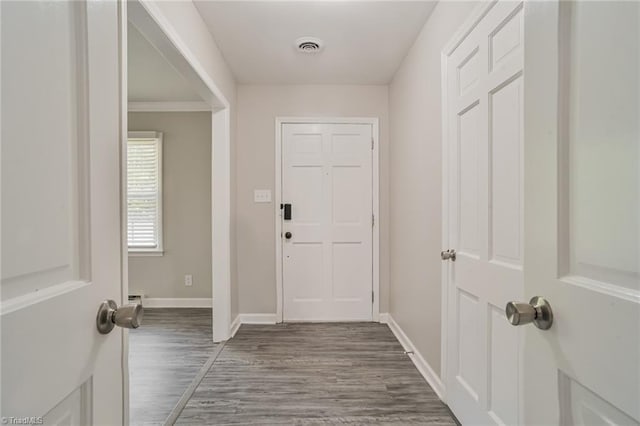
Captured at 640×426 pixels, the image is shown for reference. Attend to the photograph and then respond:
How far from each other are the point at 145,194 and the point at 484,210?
12.1 ft

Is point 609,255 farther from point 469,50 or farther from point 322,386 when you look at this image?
point 322,386

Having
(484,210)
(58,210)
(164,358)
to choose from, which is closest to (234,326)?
(164,358)

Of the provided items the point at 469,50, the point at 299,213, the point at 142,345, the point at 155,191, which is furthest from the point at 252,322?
the point at 469,50

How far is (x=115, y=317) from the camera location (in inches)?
25.1

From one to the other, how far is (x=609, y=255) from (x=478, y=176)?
1.04 m

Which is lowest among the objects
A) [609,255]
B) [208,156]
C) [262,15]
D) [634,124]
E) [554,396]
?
[554,396]

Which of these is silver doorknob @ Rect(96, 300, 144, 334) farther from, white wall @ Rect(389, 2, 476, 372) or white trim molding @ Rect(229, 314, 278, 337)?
white trim molding @ Rect(229, 314, 278, 337)

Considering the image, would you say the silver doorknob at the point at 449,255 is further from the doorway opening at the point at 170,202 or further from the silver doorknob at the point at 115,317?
the doorway opening at the point at 170,202

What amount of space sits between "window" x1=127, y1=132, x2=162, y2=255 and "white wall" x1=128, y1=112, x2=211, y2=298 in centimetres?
7

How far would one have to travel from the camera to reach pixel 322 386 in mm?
2004

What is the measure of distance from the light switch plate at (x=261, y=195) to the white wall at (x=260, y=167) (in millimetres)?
33

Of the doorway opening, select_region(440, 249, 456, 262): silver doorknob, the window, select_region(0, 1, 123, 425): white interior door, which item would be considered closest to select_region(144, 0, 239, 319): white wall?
the doorway opening

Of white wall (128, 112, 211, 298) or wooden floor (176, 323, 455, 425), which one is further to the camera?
white wall (128, 112, 211, 298)

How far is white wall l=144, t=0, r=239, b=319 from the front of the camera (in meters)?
1.66
